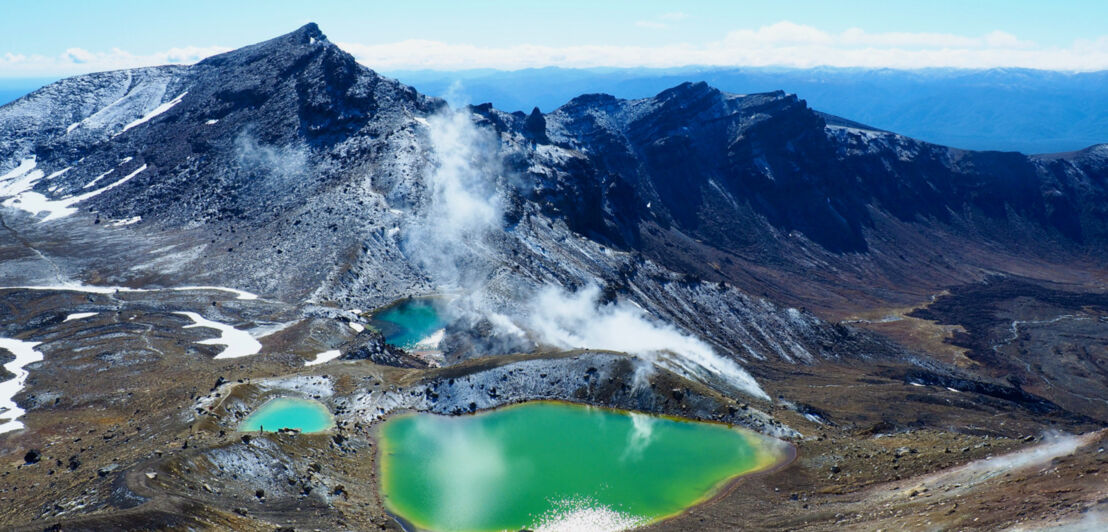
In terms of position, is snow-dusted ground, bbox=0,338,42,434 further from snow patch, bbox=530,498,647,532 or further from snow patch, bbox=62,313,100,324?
snow patch, bbox=530,498,647,532

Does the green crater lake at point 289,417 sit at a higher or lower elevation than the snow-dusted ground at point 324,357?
higher

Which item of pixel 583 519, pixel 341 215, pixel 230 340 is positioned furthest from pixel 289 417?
pixel 341 215

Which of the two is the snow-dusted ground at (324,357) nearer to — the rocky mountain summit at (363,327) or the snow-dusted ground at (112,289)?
the rocky mountain summit at (363,327)

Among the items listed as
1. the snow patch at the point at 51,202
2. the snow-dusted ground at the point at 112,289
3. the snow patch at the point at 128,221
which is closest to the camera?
the snow-dusted ground at the point at 112,289

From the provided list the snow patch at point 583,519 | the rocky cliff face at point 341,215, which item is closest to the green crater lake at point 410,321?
the rocky cliff face at point 341,215

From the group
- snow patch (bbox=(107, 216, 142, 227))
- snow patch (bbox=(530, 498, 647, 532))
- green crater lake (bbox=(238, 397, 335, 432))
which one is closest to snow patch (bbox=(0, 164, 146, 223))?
snow patch (bbox=(107, 216, 142, 227))

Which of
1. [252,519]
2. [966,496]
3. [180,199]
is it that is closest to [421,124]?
[180,199]
